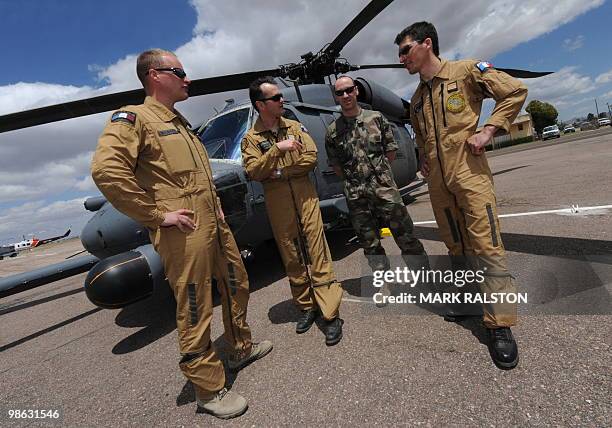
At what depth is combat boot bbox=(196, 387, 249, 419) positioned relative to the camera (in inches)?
79.8

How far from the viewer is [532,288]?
9.53ft

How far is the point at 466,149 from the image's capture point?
7.70 feet

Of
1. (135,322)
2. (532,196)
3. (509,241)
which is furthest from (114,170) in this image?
(532,196)

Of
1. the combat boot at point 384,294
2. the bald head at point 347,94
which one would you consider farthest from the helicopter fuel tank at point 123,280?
the bald head at point 347,94

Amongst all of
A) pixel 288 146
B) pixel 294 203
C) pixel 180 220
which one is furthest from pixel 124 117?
pixel 294 203

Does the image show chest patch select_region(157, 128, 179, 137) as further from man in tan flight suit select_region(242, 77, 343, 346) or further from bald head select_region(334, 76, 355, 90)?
bald head select_region(334, 76, 355, 90)

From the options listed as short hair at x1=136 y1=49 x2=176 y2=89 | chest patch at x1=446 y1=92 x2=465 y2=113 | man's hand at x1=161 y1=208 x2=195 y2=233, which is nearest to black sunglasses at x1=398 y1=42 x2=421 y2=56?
chest patch at x1=446 y1=92 x2=465 y2=113

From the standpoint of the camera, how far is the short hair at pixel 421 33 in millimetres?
2469

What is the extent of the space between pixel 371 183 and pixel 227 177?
5.01ft

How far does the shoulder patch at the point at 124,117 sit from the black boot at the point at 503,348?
98.9 inches

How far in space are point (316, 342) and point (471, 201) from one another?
5.05 ft

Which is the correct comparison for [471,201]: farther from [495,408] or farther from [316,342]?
[316,342]

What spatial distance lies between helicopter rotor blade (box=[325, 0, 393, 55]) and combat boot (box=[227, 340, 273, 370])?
4.61m

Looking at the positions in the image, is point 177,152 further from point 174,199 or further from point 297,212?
point 297,212
